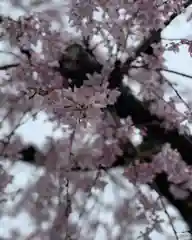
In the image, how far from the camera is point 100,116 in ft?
3.22

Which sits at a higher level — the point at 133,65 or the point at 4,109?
the point at 133,65

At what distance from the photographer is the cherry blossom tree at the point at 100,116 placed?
1.00m

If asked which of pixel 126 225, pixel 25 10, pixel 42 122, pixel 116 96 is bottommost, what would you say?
pixel 126 225

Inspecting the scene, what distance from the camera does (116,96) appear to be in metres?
1.00

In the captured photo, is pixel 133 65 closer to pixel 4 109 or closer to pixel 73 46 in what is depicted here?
pixel 73 46

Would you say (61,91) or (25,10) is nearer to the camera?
(61,91)

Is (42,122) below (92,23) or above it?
below

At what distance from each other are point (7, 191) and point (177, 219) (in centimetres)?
45

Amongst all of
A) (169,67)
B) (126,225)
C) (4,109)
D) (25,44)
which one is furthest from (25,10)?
(126,225)

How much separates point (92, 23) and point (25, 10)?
7.6 inches

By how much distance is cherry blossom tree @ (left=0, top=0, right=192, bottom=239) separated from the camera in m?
1.00

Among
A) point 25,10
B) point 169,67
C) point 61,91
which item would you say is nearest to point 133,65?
point 169,67

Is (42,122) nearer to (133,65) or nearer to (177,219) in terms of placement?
(133,65)

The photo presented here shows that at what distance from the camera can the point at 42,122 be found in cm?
104
